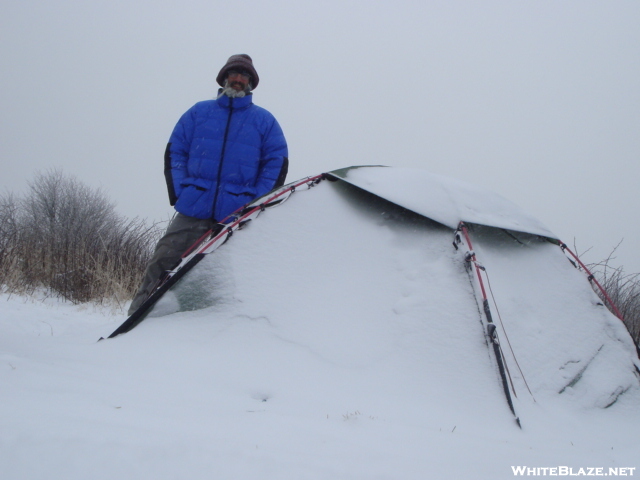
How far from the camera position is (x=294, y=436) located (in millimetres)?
1180

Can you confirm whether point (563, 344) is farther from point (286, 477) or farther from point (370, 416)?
point (286, 477)

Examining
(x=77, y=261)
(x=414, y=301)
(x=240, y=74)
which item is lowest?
(x=77, y=261)

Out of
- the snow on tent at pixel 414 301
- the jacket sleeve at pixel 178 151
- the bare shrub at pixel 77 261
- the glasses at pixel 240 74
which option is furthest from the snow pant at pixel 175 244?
the bare shrub at pixel 77 261

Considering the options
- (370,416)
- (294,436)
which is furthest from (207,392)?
(370,416)

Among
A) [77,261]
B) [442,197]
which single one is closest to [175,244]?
[442,197]

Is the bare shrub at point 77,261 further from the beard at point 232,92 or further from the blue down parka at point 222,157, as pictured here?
the beard at point 232,92

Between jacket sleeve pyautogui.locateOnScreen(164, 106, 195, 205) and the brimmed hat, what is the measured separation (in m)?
0.31

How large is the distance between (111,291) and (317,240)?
3086 mm

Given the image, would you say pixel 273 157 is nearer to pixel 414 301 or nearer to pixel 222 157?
pixel 222 157

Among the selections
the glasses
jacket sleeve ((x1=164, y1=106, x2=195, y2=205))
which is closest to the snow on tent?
jacket sleeve ((x1=164, y1=106, x2=195, y2=205))

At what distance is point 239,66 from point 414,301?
1916 millimetres

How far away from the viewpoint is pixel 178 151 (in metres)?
2.75

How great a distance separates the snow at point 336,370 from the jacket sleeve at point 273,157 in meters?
0.57

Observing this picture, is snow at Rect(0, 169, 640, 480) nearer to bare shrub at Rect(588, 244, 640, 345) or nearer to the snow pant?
the snow pant
